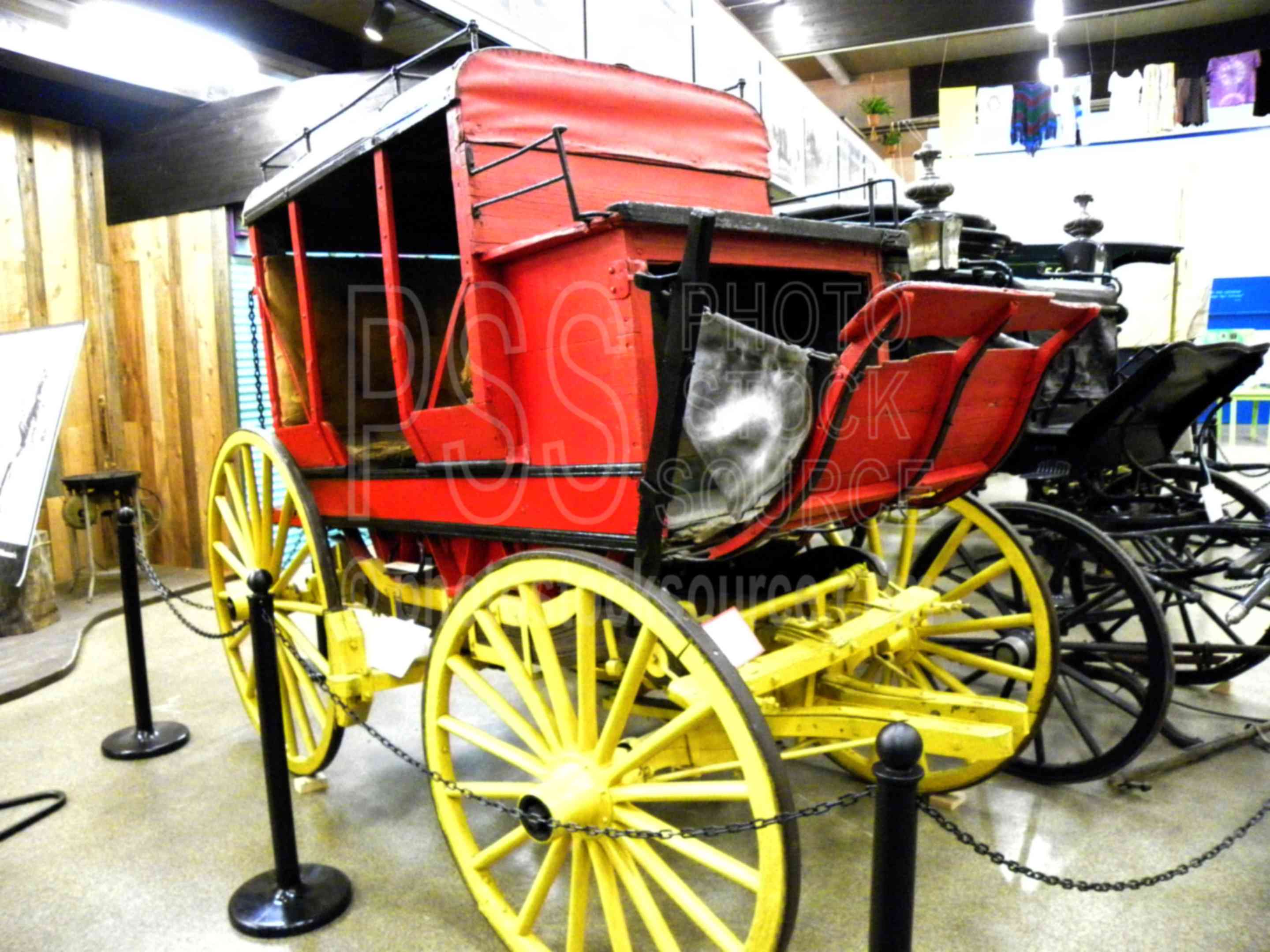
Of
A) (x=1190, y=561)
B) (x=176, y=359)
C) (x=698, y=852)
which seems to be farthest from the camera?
(x=176, y=359)

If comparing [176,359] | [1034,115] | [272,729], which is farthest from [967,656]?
[1034,115]

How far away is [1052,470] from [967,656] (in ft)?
4.28

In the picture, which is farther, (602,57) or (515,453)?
(602,57)

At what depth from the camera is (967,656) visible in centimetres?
266

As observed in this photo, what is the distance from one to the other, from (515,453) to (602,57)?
12.6 ft

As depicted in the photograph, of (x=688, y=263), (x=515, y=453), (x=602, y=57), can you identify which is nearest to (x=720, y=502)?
(x=515, y=453)

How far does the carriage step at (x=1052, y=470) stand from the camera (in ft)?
11.8

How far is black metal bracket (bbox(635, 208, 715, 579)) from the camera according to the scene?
61.3 inches

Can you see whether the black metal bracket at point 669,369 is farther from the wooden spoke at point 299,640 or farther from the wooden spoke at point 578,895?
the wooden spoke at point 299,640

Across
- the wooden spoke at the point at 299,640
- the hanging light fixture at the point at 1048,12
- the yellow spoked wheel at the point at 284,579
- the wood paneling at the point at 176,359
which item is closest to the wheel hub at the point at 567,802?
the yellow spoked wheel at the point at 284,579

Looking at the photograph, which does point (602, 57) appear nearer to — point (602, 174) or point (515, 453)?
point (602, 174)

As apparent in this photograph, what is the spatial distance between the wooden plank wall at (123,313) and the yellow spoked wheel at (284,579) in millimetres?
2435

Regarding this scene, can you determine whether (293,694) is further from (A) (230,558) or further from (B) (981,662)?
(B) (981,662)

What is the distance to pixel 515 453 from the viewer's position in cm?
209
